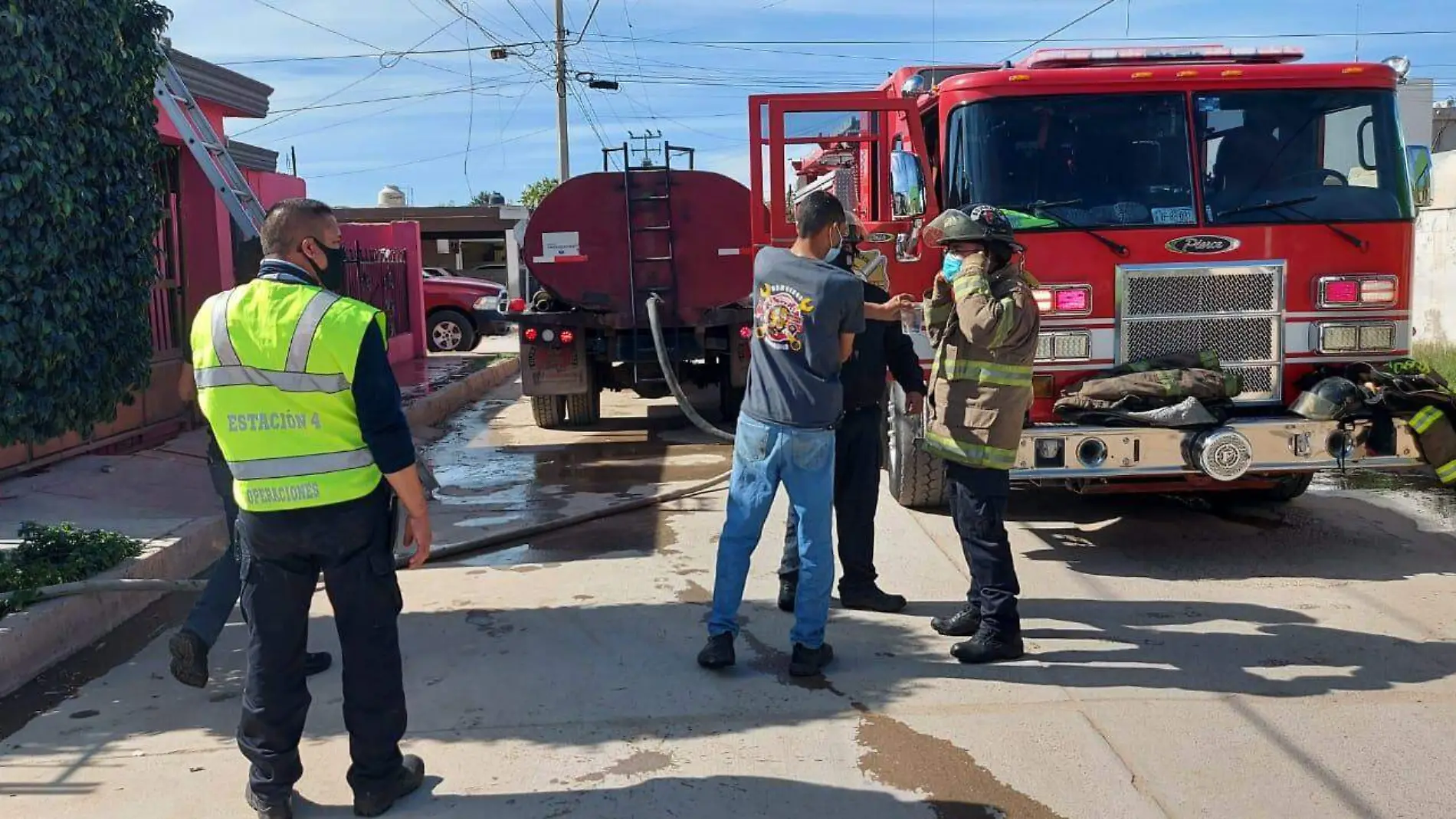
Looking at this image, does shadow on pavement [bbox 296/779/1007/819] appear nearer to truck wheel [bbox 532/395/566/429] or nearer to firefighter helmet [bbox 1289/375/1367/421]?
firefighter helmet [bbox 1289/375/1367/421]

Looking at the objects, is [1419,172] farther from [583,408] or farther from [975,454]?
[583,408]

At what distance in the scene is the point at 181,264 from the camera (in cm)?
1027

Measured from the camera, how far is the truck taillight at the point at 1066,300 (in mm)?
6191

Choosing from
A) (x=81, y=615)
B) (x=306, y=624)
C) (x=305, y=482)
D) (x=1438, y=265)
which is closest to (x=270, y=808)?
(x=306, y=624)

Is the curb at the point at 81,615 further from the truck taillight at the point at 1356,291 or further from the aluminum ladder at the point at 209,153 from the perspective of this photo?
the truck taillight at the point at 1356,291

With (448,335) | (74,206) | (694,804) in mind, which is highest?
(74,206)

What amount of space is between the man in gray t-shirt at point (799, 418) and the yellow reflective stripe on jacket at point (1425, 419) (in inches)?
116

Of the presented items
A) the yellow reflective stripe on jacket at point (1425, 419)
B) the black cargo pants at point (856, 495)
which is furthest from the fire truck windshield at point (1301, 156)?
the black cargo pants at point (856, 495)

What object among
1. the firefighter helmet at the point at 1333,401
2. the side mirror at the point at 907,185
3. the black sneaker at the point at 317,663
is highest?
the side mirror at the point at 907,185

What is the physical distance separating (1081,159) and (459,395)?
31.0ft

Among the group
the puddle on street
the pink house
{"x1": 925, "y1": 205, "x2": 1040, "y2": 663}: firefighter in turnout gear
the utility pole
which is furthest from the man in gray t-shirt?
the utility pole

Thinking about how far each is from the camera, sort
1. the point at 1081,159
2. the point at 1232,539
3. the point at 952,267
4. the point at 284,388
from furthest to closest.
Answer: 1. the point at 1232,539
2. the point at 1081,159
3. the point at 952,267
4. the point at 284,388

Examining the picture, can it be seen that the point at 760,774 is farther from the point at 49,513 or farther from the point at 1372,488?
the point at 1372,488

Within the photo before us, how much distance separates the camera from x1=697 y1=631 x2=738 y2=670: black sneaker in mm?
4676
